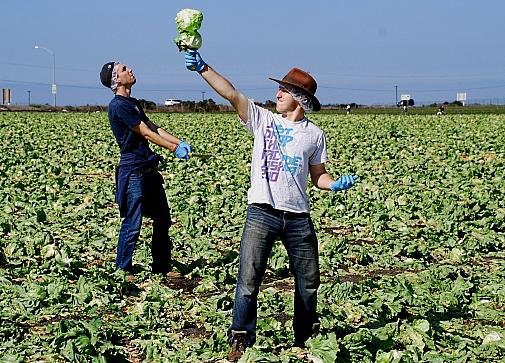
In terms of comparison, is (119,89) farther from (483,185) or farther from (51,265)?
(483,185)

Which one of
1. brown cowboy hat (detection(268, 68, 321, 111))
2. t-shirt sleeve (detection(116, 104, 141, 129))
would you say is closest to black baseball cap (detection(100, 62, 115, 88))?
t-shirt sleeve (detection(116, 104, 141, 129))

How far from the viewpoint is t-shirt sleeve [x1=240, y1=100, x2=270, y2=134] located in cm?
564

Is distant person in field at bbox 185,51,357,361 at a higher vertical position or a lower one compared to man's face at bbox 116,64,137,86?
lower

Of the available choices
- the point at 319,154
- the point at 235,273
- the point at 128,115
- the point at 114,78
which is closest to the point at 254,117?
the point at 319,154

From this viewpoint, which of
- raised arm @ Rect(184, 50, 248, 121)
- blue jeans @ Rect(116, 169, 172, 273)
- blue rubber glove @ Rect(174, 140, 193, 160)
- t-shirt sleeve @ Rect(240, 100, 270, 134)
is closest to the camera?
raised arm @ Rect(184, 50, 248, 121)

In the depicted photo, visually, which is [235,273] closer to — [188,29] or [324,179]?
[324,179]

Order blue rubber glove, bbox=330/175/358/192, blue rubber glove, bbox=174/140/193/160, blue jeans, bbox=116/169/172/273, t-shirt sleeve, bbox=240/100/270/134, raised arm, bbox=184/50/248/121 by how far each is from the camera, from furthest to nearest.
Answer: blue jeans, bbox=116/169/172/273 → blue rubber glove, bbox=174/140/193/160 → blue rubber glove, bbox=330/175/358/192 → t-shirt sleeve, bbox=240/100/270/134 → raised arm, bbox=184/50/248/121

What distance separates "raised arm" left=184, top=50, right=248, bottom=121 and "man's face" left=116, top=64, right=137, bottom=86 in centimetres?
258

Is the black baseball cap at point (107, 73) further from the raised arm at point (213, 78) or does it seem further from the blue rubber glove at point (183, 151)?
the raised arm at point (213, 78)

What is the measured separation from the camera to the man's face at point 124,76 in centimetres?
793

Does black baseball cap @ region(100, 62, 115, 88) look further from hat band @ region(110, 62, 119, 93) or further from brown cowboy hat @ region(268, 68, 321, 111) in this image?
brown cowboy hat @ region(268, 68, 321, 111)

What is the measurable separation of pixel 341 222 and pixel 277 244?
2.53 m

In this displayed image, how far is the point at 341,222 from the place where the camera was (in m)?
12.0

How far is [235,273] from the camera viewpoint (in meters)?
8.61
